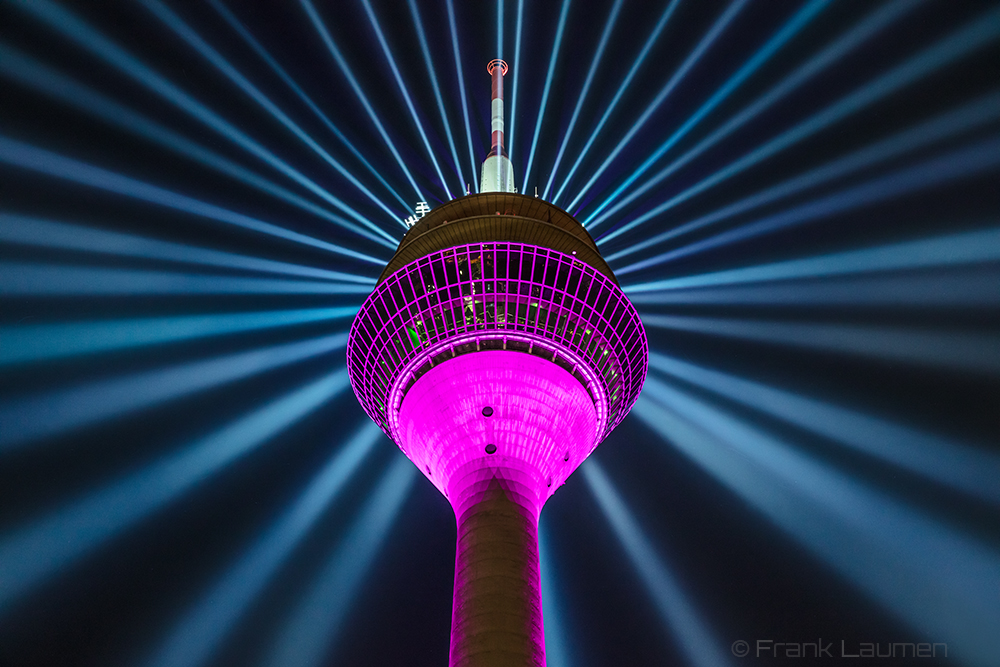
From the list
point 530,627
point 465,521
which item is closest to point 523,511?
point 465,521

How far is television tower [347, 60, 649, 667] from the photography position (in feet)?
72.6

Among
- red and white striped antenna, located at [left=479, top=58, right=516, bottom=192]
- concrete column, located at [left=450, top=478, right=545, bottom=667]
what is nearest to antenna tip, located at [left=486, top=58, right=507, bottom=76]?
red and white striped antenna, located at [left=479, top=58, right=516, bottom=192]

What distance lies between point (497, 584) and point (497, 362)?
22.9 feet

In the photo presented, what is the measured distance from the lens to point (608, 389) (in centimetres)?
2598

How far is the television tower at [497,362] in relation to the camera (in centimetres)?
2212

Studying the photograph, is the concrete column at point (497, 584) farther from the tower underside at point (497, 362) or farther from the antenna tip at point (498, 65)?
the antenna tip at point (498, 65)

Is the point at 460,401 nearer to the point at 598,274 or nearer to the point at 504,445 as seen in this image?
the point at 504,445

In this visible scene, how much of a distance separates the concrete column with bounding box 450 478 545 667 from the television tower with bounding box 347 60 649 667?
6cm

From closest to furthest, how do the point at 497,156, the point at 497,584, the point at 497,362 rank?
the point at 497,584
the point at 497,362
the point at 497,156

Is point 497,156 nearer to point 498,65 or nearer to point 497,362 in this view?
point 498,65

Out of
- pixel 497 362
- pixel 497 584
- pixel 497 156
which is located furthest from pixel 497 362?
pixel 497 156

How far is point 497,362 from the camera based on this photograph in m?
23.7

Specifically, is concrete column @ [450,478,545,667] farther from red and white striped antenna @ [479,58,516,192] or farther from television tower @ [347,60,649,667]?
red and white striped antenna @ [479,58,516,192]

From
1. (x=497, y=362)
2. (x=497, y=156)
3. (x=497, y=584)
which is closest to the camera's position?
(x=497, y=584)
